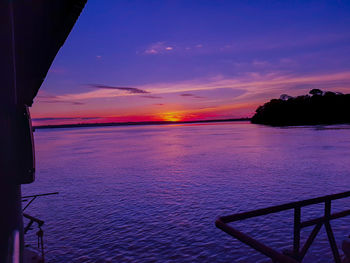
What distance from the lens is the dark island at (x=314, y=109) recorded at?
16762 centimetres

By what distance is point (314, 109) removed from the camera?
6998 inches

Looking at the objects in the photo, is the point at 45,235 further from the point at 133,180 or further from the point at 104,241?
the point at 133,180

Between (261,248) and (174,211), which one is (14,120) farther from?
(174,211)

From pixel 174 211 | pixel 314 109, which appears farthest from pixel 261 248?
pixel 314 109

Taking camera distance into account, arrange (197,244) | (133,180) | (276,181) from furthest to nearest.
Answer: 1. (133,180)
2. (276,181)
3. (197,244)

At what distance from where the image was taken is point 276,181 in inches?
1059

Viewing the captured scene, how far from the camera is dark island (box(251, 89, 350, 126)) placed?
167625mm

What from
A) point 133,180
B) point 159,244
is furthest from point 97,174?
point 159,244

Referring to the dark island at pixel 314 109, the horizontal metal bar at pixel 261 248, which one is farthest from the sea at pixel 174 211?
the dark island at pixel 314 109

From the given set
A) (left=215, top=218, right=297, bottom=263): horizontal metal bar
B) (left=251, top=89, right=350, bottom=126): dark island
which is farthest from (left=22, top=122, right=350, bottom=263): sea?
(left=251, top=89, right=350, bottom=126): dark island

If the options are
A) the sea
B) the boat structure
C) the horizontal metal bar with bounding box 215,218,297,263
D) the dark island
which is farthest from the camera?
the dark island

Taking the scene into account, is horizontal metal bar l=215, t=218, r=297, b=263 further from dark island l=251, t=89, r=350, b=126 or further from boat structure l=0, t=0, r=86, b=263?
dark island l=251, t=89, r=350, b=126

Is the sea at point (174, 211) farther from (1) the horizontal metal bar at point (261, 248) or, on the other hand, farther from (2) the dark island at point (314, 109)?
(2) the dark island at point (314, 109)

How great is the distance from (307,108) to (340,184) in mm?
172741
